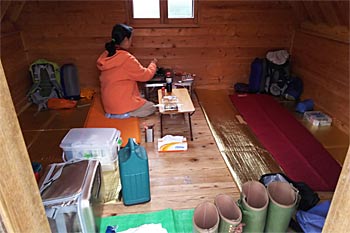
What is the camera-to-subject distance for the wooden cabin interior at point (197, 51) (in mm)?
2475

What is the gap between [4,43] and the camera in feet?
10.9

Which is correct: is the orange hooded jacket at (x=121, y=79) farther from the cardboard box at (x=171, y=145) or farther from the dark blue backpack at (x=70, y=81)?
the dark blue backpack at (x=70, y=81)

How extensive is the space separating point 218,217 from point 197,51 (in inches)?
122

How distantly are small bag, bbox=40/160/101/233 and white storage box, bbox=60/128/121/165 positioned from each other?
42cm

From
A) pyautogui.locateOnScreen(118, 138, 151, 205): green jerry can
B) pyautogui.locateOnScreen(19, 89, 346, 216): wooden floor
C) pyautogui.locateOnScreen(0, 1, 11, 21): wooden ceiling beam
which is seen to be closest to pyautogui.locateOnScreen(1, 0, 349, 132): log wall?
pyautogui.locateOnScreen(0, 1, 11, 21): wooden ceiling beam

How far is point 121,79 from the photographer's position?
3.00 meters

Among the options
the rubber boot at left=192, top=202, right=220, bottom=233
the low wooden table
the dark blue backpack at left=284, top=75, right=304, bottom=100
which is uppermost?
the low wooden table

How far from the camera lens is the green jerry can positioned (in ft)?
5.61

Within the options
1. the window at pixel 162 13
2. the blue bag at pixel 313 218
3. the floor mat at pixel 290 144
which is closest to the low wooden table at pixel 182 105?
the floor mat at pixel 290 144

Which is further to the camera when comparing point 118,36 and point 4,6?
point 4,6

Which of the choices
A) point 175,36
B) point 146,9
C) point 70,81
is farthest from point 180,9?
point 70,81

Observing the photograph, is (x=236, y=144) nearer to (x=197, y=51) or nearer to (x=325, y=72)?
(x=325, y=72)

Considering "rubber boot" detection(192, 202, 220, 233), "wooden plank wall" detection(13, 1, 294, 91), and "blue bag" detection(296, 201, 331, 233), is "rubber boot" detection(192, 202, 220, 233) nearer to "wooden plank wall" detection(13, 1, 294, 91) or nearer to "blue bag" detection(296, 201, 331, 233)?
"blue bag" detection(296, 201, 331, 233)

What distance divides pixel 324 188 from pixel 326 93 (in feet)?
5.70
